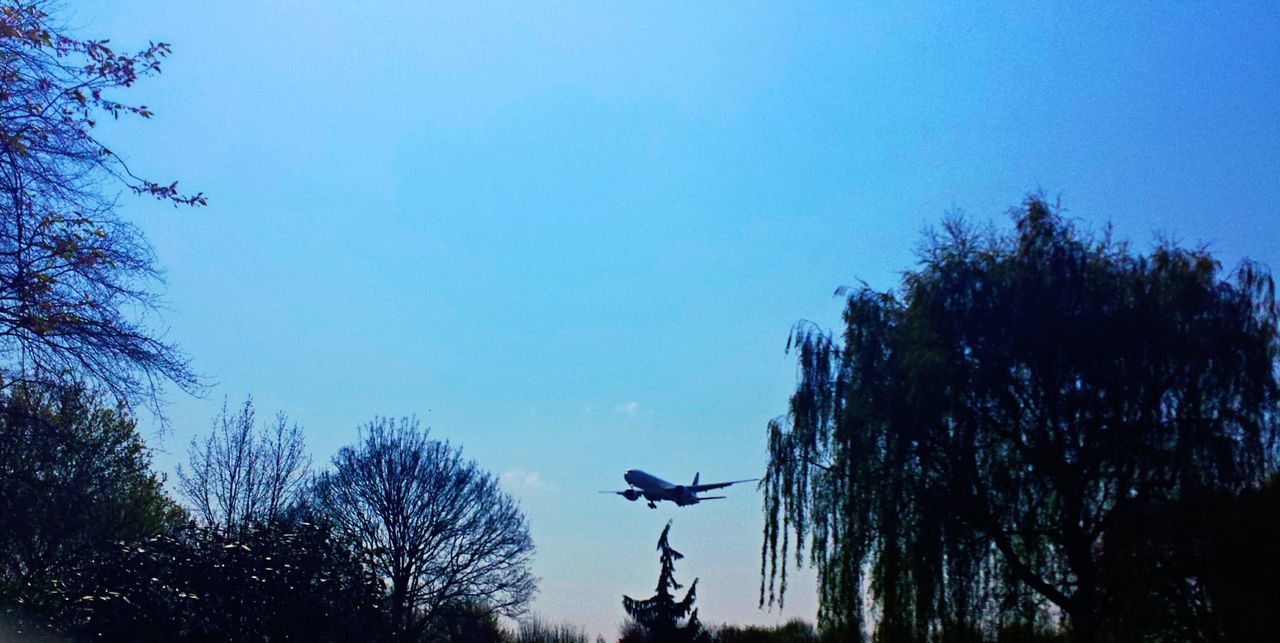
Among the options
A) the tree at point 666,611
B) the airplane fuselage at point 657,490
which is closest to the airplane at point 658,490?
the airplane fuselage at point 657,490

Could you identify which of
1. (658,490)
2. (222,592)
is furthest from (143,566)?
(658,490)

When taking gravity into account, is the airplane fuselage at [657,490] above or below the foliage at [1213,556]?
above

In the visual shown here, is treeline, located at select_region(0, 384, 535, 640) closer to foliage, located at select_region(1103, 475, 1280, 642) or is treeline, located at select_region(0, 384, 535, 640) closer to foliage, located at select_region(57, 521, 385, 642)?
foliage, located at select_region(57, 521, 385, 642)

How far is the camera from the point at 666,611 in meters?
24.7

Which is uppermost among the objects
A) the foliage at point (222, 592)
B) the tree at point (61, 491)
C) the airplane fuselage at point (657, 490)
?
the airplane fuselage at point (657, 490)

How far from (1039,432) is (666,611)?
10.2m

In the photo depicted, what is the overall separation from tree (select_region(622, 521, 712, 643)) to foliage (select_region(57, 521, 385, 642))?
9250 millimetres

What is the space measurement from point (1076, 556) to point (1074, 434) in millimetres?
2066

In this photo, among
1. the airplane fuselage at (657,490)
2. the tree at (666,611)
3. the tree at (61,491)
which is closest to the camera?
the tree at (61,491)

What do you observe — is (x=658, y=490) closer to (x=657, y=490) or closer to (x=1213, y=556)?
(x=657, y=490)

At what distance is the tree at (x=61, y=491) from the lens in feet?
43.0

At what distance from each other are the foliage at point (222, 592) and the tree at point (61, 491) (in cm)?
82

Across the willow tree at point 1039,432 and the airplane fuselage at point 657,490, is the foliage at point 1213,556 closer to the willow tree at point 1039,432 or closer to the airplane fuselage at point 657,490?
the willow tree at point 1039,432

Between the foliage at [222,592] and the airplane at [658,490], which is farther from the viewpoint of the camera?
the airplane at [658,490]
